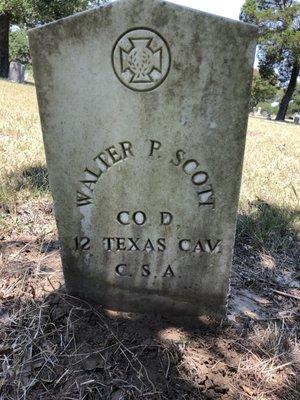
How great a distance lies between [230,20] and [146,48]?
0.34m

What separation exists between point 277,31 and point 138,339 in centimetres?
3249

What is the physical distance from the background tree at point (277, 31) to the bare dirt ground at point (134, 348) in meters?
29.9

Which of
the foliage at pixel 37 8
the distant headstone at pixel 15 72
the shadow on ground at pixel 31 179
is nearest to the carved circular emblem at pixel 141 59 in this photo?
the shadow on ground at pixel 31 179

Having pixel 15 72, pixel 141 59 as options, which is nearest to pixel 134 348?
pixel 141 59

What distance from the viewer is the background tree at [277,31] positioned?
1181 inches

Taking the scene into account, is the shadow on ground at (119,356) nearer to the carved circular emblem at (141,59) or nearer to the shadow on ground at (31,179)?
the carved circular emblem at (141,59)

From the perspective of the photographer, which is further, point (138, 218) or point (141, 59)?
point (138, 218)

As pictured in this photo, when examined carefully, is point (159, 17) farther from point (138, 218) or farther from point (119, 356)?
point (119, 356)

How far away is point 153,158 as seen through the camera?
2078 mm

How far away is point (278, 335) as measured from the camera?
2.34 meters

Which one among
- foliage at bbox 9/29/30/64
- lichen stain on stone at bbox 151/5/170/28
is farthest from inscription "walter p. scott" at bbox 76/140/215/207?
foliage at bbox 9/29/30/64

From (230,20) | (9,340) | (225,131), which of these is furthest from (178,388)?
(230,20)

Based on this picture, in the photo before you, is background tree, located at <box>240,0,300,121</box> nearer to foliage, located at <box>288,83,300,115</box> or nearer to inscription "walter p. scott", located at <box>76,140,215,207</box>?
inscription "walter p. scott", located at <box>76,140,215,207</box>

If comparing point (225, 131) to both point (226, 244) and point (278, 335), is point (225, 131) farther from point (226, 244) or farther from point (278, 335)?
point (278, 335)
